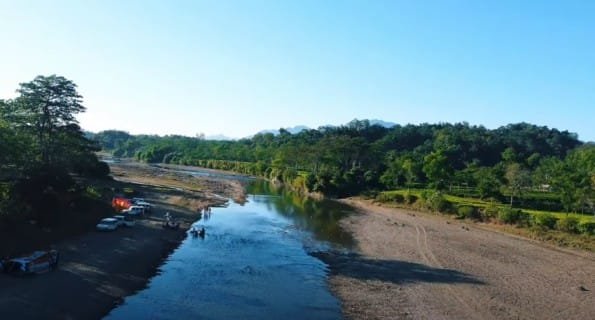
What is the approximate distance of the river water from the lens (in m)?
28.1

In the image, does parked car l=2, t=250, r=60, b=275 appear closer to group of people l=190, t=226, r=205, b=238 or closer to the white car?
the white car

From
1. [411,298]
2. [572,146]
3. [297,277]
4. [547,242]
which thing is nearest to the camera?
[411,298]

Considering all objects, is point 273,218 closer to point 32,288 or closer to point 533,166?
point 32,288

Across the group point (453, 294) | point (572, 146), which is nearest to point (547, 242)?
point (453, 294)

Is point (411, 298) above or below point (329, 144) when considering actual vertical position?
below

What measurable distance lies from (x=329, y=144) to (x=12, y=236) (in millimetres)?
97335

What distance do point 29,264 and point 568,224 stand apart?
53.6 metres

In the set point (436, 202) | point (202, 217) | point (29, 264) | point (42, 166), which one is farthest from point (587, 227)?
point (42, 166)

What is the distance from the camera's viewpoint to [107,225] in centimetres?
4462

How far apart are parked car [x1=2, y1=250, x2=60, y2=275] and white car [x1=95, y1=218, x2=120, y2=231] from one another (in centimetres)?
1391

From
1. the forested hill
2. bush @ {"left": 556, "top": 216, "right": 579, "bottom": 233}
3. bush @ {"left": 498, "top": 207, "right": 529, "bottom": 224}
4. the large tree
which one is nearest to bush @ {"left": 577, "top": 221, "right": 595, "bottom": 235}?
bush @ {"left": 556, "top": 216, "right": 579, "bottom": 233}

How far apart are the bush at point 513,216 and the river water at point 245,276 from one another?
21.6m

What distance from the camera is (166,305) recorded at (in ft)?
92.3

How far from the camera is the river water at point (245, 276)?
2809 centimetres
